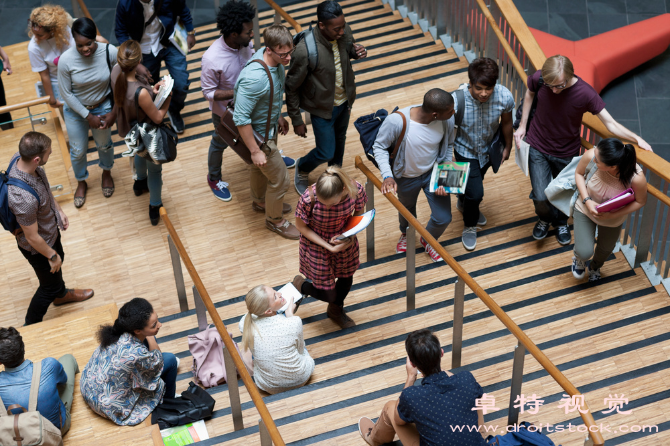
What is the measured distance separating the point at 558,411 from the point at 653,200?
180 cm

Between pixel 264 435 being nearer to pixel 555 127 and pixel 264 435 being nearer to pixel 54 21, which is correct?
pixel 555 127

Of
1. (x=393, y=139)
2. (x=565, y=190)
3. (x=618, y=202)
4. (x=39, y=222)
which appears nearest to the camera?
(x=618, y=202)

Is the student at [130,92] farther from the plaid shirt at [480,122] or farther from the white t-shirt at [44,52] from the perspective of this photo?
the plaid shirt at [480,122]

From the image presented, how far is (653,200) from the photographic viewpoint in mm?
5434

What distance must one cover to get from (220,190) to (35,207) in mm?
1991

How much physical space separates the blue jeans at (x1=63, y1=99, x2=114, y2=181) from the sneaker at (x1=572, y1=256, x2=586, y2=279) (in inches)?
158

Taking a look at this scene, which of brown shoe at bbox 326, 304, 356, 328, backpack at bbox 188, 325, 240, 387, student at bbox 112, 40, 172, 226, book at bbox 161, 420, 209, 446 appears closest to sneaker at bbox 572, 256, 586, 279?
brown shoe at bbox 326, 304, 356, 328

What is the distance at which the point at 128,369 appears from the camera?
440 cm

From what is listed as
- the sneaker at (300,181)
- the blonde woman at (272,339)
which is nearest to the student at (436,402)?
the blonde woman at (272,339)

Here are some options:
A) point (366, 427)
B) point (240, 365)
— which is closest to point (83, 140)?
point (240, 365)

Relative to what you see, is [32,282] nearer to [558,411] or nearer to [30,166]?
[30,166]

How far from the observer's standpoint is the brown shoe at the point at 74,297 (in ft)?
19.6

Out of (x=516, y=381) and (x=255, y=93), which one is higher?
(x=255, y=93)

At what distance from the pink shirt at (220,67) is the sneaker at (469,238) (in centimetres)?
224
